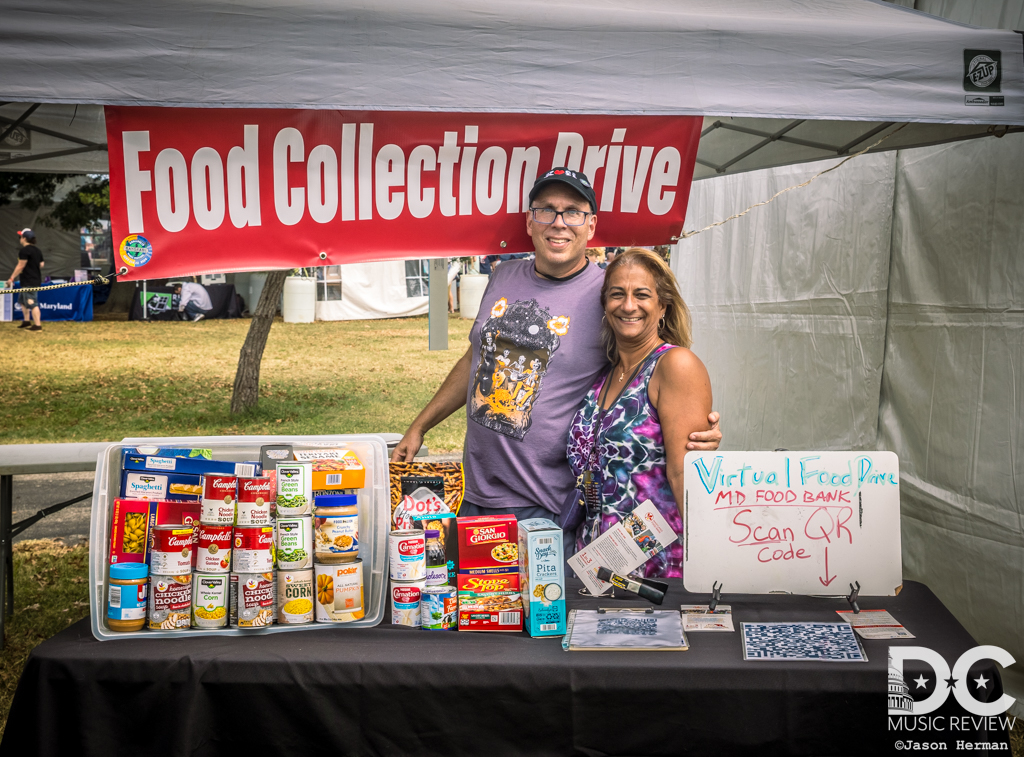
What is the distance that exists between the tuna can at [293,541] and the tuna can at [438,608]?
0.29 meters

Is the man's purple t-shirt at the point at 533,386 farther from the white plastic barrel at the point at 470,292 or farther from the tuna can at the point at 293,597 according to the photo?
the white plastic barrel at the point at 470,292

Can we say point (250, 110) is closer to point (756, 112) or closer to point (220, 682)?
point (756, 112)

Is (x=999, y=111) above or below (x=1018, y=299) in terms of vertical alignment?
above

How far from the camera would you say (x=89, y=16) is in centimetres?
212

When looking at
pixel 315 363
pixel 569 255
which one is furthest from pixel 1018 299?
pixel 315 363

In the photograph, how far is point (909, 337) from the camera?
3568 millimetres

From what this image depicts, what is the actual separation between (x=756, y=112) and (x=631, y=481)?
3.72 ft

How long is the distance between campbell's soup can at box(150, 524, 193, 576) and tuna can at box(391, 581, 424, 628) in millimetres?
→ 470

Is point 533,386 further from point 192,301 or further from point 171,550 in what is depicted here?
point 192,301

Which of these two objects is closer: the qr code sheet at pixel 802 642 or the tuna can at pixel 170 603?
the qr code sheet at pixel 802 642

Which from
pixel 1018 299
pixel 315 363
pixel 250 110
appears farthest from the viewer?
pixel 315 363

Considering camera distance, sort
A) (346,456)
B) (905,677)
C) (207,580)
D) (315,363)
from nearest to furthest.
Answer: (905,677) → (207,580) → (346,456) → (315,363)

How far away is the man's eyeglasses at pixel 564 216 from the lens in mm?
2668

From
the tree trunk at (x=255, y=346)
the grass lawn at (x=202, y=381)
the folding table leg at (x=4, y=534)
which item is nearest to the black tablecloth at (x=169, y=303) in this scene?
the grass lawn at (x=202, y=381)
